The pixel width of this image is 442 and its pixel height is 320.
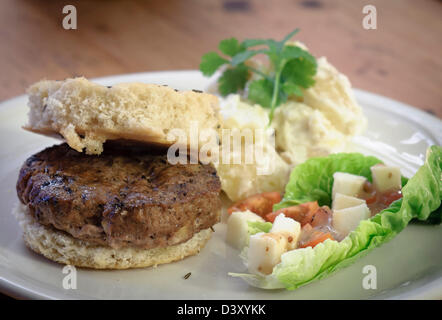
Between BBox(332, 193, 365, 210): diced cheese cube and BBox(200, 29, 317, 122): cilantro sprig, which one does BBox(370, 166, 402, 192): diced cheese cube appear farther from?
BBox(200, 29, 317, 122): cilantro sprig

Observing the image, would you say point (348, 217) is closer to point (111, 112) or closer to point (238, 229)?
point (238, 229)

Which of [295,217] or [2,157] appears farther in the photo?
[2,157]

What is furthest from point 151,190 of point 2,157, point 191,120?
point 2,157

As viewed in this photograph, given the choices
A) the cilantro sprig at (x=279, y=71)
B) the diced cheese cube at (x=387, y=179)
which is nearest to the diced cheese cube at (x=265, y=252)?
the diced cheese cube at (x=387, y=179)

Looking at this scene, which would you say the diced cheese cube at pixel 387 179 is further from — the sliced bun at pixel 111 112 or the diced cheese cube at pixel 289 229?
the sliced bun at pixel 111 112

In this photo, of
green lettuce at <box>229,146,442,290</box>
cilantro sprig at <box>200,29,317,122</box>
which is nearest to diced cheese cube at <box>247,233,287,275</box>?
green lettuce at <box>229,146,442,290</box>
